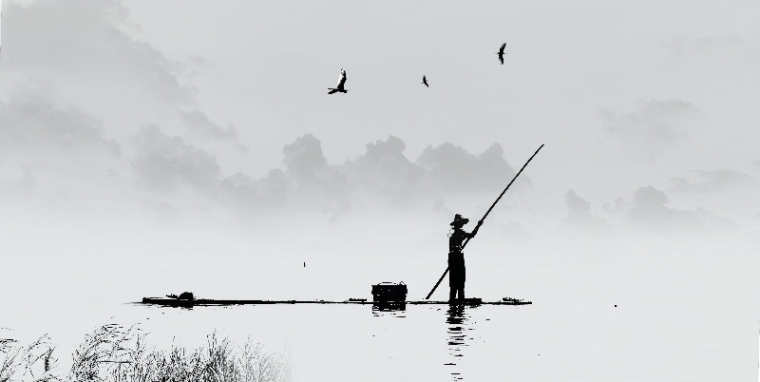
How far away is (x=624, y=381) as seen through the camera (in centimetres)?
2623

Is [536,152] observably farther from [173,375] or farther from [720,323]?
[173,375]

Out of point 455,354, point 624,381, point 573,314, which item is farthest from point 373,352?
point 573,314

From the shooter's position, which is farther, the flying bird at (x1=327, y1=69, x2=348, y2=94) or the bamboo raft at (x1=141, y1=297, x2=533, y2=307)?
the bamboo raft at (x1=141, y1=297, x2=533, y2=307)

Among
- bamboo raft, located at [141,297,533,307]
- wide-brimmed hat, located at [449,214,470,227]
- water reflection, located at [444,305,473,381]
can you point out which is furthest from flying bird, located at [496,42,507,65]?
bamboo raft, located at [141,297,533,307]

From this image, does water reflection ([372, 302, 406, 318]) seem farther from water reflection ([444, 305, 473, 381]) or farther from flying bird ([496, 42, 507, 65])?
flying bird ([496, 42, 507, 65])

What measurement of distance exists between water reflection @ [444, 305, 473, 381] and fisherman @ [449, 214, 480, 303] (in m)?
1.55

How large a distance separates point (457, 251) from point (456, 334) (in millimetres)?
11567

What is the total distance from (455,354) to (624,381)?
225 inches

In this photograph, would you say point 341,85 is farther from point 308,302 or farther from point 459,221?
point 308,302

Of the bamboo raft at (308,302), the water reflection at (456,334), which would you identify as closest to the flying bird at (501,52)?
the water reflection at (456,334)

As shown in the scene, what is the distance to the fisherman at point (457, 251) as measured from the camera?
47.4 m

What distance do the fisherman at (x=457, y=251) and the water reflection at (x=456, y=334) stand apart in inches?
60.9

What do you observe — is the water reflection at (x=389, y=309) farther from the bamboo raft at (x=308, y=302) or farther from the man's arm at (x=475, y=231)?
the man's arm at (x=475, y=231)

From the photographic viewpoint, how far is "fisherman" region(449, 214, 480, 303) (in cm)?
4741
